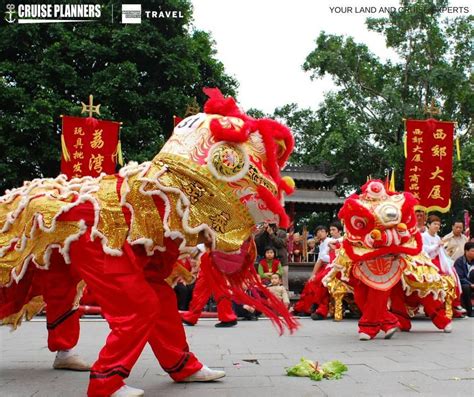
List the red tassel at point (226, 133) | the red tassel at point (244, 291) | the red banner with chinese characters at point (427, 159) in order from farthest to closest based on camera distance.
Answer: the red banner with chinese characters at point (427, 159)
the red tassel at point (244, 291)
the red tassel at point (226, 133)

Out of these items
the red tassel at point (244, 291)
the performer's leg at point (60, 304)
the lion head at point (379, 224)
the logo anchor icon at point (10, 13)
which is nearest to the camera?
the red tassel at point (244, 291)

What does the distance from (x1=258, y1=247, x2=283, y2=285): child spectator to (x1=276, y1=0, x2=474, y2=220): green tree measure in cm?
925

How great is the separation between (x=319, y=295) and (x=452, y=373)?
456 centimetres

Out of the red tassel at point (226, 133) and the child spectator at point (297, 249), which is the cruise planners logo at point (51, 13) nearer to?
the child spectator at point (297, 249)

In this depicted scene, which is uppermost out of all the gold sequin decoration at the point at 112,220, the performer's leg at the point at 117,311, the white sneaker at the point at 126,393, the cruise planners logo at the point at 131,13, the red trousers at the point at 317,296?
the cruise planners logo at the point at 131,13

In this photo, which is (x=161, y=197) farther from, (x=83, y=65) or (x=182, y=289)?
(x=83, y=65)

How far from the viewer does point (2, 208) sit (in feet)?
11.5

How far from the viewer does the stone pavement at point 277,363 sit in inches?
129

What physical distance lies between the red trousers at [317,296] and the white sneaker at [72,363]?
4.56 m

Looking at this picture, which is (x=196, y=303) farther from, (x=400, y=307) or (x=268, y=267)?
(x=400, y=307)

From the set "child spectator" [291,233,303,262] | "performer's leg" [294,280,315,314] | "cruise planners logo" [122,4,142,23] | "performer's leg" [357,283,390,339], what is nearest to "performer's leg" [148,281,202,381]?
"performer's leg" [357,283,390,339]

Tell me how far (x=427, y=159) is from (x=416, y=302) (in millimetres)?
5613

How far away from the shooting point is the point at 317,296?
8.32 m

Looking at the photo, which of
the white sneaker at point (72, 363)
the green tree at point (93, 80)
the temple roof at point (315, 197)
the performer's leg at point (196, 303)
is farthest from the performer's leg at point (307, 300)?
the temple roof at point (315, 197)
